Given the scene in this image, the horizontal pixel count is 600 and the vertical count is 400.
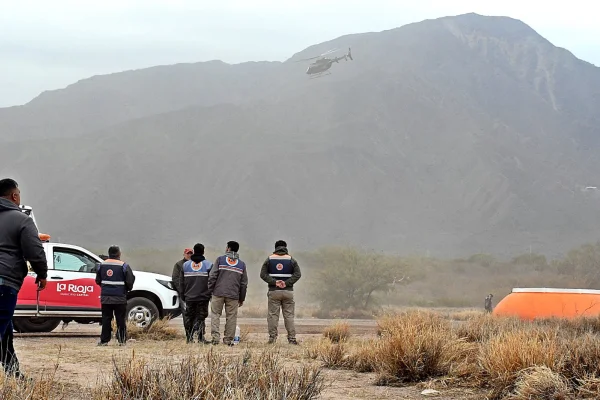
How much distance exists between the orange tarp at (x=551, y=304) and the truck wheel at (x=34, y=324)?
12383 mm

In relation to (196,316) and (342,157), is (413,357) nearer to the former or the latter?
(196,316)

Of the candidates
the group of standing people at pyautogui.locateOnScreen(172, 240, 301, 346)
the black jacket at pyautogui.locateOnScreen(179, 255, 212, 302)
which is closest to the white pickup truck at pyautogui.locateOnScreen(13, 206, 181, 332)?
the group of standing people at pyautogui.locateOnScreen(172, 240, 301, 346)

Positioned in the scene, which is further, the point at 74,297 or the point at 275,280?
the point at 74,297

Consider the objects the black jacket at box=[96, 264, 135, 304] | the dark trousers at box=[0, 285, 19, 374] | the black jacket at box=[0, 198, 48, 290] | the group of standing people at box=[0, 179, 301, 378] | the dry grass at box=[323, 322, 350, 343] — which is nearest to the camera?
the dark trousers at box=[0, 285, 19, 374]

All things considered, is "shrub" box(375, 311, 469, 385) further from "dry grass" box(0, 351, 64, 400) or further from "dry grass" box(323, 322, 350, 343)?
"dry grass" box(323, 322, 350, 343)

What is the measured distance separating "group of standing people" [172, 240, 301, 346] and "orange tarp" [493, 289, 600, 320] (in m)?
9.54

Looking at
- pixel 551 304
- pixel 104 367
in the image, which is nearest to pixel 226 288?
pixel 104 367

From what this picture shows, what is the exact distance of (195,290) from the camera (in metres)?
15.9

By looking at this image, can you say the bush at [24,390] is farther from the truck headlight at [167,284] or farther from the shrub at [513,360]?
the truck headlight at [167,284]

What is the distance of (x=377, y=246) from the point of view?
10812 centimetres

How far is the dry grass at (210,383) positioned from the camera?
644 centimetres

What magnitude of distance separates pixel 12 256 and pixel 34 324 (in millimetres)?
10374

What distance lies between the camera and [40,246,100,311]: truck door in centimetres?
1691

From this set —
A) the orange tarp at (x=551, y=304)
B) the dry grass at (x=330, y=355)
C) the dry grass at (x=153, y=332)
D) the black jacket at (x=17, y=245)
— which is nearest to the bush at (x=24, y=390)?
the black jacket at (x=17, y=245)
